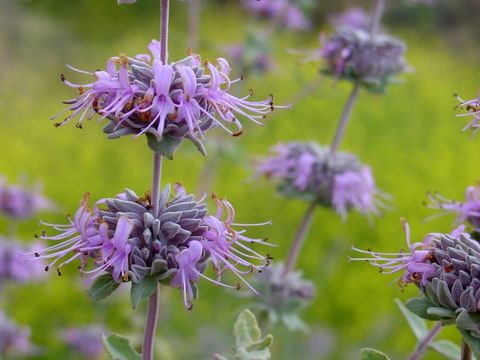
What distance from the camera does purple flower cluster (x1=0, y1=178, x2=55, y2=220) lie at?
326 centimetres

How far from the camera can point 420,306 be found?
4.33ft

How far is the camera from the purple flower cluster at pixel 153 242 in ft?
4.27

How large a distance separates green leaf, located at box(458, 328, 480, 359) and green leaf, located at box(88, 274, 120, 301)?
24.8 inches

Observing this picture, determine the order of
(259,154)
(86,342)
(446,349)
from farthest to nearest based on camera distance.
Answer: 1. (259,154)
2. (86,342)
3. (446,349)

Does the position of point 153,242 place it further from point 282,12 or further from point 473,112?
point 282,12

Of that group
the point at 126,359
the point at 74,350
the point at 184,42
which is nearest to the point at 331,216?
the point at 184,42

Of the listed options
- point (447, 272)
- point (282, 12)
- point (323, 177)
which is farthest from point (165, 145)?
point (282, 12)

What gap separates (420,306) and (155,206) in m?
0.53

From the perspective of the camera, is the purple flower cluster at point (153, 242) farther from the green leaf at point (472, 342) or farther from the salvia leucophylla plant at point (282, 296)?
the salvia leucophylla plant at point (282, 296)

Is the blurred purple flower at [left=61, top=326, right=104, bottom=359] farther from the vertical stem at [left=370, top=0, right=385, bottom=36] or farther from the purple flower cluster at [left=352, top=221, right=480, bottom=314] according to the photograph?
the purple flower cluster at [left=352, top=221, right=480, bottom=314]

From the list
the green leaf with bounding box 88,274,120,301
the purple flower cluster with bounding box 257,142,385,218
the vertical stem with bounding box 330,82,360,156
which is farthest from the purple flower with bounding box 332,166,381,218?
the green leaf with bounding box 88,274,120,301

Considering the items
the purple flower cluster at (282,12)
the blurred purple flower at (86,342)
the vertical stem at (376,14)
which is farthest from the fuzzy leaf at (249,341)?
the purple flower cluster at (282,12)

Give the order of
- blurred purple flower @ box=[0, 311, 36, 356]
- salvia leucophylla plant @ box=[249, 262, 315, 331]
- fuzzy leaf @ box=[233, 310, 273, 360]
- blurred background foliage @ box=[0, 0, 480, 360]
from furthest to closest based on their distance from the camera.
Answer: blurred background foliage @ box=[0, 0, 480, 360]
blurred purple flower @ box=[0, 311, 36, 356]
salvia leucophylla plant @ box=[249, 262, 315, 331]
fuzzy leaf @ box=[233, 310, 273, 360]

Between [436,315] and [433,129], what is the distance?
6.78 meters
